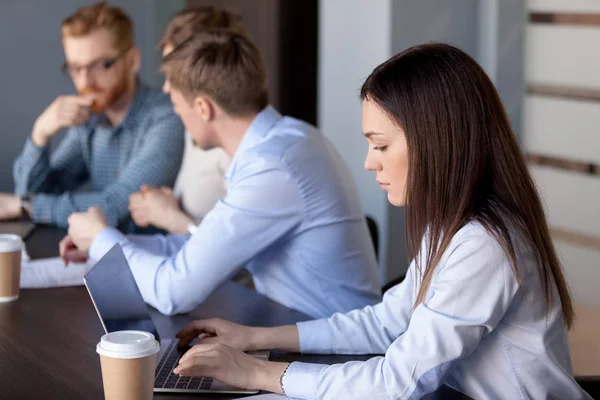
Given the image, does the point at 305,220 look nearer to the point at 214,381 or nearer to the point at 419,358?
the point at 214,381

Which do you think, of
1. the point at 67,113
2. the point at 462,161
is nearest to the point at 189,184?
the point at 67,113

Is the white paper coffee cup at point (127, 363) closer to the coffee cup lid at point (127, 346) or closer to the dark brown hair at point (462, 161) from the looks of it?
the coffee cup lid at point (127, 346)

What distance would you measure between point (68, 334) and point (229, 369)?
0.43 metres

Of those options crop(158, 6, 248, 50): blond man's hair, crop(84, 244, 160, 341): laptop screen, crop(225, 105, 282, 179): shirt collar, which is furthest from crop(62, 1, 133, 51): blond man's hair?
crop(84, 244, 160, 341): laptop screen

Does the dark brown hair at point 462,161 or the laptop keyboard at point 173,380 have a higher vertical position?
the dark brown hair at point 462,161

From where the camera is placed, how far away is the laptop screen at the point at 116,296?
145cm

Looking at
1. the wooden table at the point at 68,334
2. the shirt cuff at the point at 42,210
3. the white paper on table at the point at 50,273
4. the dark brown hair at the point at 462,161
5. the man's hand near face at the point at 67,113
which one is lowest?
the shirt cuff at the point at 42,210

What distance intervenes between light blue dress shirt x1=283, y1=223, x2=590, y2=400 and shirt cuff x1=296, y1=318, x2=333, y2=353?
0.20 meters

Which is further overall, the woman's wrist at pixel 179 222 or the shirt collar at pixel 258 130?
the woman's wrist at pixel 179 222

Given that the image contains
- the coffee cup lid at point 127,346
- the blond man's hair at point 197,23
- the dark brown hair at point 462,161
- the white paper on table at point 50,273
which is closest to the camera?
the coffee cup lid at point 127,346

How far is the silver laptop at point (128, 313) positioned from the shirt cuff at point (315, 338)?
0.07m

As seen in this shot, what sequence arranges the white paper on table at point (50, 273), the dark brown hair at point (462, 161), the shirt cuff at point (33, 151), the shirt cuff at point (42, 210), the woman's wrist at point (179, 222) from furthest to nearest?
the shirt cuff at point (33, 151) → the shirt cuff at point (42, 210) → the woman's wrist at point (179, 222) → the white paper on table at point (50, 273) → the dark brown hair at point (462, 161)

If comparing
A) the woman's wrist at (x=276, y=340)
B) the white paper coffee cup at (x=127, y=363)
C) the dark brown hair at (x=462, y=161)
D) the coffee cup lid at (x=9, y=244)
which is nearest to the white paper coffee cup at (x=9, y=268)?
the coffee cup lid at (x=9, y=244)

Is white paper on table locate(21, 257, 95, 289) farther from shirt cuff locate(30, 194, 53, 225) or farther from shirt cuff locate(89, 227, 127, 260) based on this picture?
shirt cuff locate(30, 194, 53, 225)
